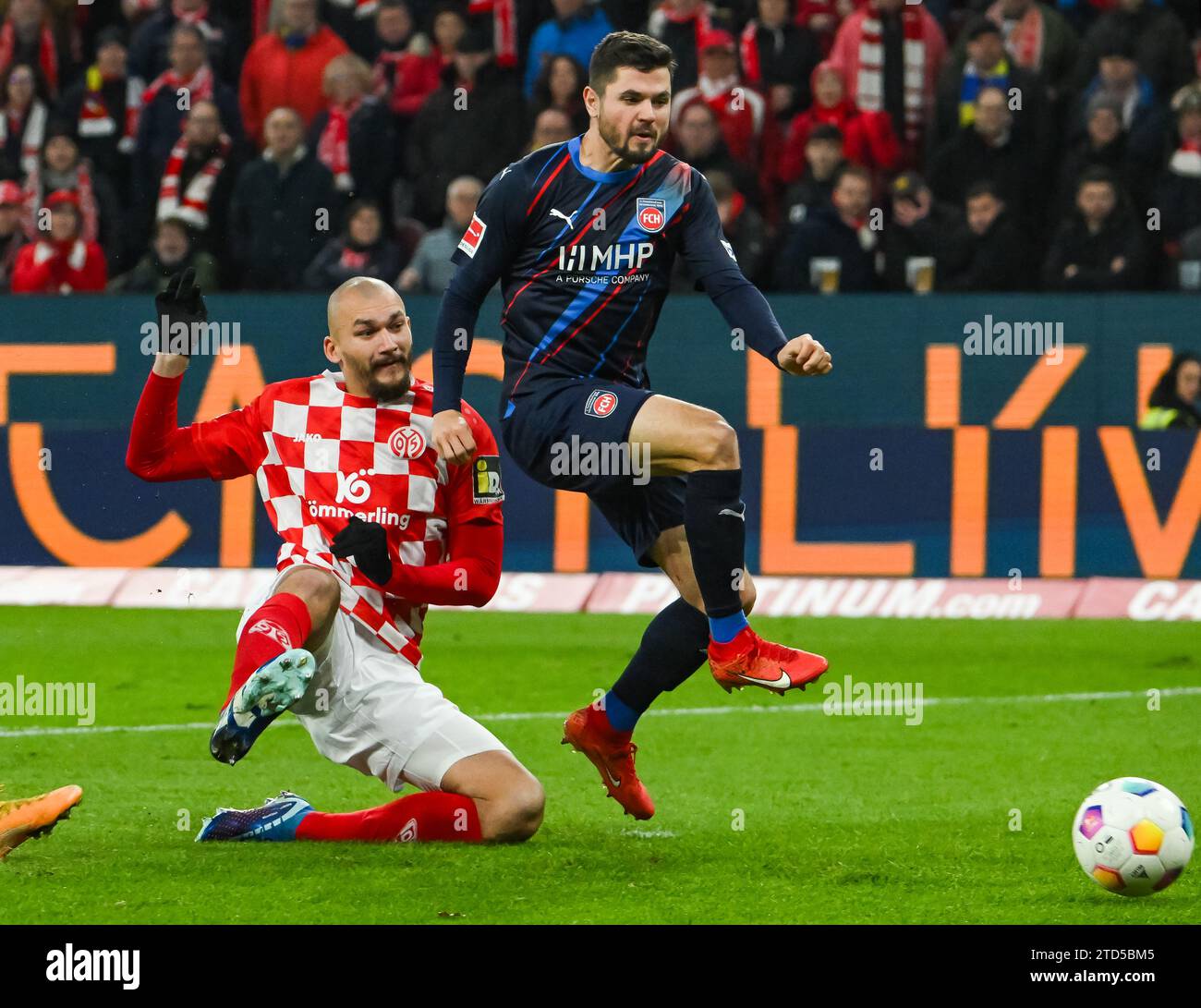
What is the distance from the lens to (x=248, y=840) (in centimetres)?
590

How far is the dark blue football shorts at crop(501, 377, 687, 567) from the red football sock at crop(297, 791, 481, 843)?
3.16ft

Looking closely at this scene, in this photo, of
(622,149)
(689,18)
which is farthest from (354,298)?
(689,18)

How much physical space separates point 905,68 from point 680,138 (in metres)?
1.67

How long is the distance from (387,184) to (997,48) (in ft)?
13.2

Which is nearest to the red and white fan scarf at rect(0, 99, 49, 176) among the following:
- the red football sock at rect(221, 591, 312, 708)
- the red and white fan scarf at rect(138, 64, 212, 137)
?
the red and white fan scarf at rect(138, 64, 212, 137)

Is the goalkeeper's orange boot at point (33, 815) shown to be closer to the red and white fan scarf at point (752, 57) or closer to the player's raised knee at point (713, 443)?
the player's raised knee at point (713, 443)

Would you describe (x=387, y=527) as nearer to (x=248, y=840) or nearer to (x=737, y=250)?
(x=248, y=840)

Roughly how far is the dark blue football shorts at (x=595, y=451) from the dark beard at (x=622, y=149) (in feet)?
2.11

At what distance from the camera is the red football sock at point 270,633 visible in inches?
209

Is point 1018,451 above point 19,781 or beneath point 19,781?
above

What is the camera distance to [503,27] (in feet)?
46.5

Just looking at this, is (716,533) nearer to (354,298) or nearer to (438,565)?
(438,565)

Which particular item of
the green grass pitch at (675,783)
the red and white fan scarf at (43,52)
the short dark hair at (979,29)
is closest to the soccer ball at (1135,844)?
the green grass pitch at (675,783)
